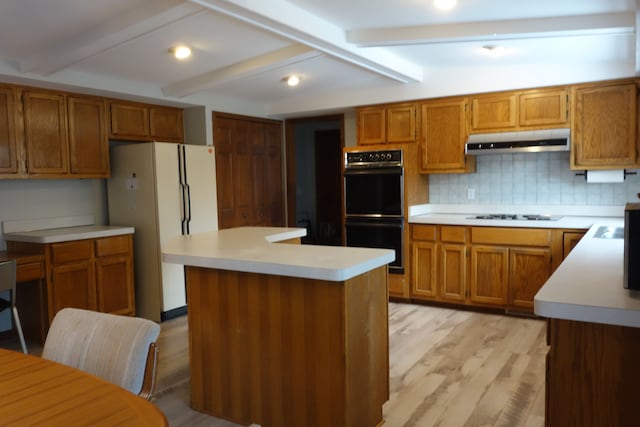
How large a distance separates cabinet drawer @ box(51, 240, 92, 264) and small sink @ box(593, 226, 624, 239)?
3801mm

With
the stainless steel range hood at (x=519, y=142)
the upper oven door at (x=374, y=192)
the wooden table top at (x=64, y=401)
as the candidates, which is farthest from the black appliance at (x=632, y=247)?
the upper oven door at (x=374, y=192)

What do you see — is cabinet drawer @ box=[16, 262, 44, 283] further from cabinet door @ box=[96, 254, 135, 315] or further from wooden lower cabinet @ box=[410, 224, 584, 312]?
wooden lower cabinet @ box=[410, 224, 584, 312]

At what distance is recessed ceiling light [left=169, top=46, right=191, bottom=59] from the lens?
11.4ft

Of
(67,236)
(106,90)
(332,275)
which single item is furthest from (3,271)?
(332,275)

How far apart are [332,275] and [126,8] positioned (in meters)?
1.98

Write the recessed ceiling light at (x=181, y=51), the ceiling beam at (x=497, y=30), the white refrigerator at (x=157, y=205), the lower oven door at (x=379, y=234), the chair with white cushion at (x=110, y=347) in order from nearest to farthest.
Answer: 1. the chair with white cushion at (x=110, y=347)
2. the ceiling beam at (x=497, y=30)
3. the recessed ceiling light at (x=181, y=51)
4. the white refrigerator at (x=157, y=205)
5. the lower oven door at (x=379, y=234)

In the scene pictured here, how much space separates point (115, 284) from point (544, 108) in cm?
409

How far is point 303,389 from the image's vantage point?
229 centimetres

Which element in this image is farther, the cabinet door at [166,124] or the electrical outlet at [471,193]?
the electrical outlet at [471,193]

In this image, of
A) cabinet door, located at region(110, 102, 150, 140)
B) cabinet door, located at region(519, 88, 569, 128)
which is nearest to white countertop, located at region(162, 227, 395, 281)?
cabinet door, located at region(110, 102, 150, 140)

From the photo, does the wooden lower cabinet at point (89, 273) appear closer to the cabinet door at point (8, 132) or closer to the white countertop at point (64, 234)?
the white countertop at point (64, 234)

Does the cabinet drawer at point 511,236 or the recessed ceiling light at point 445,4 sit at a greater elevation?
the recessed ceiling light at point 445,4

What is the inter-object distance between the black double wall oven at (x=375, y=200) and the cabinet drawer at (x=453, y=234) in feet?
1.30

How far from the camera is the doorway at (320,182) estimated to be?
25.8ft
